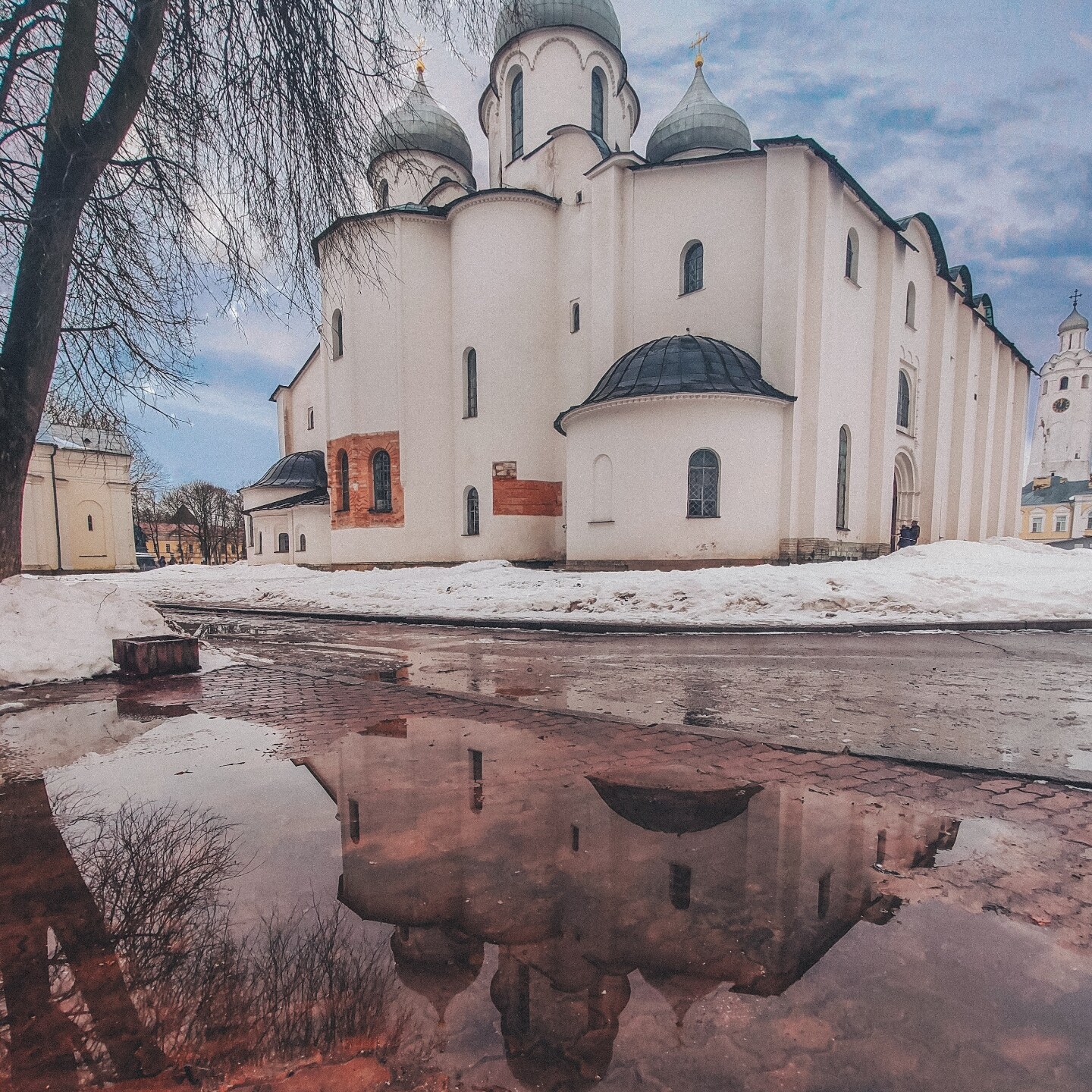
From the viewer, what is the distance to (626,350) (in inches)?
773

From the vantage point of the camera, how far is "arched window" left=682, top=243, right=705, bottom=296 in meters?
18.5

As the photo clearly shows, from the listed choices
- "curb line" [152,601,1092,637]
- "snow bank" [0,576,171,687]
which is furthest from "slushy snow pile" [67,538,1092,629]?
"snow bank" [0,576,171,687]

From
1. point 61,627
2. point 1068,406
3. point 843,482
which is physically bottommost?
point 61,627

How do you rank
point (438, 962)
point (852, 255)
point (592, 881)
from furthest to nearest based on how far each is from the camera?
point (852, 255), point (592, 881), point (438, 962)

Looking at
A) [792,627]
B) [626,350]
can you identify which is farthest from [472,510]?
[792,627]

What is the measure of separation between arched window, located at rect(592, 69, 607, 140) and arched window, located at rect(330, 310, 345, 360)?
488 inches

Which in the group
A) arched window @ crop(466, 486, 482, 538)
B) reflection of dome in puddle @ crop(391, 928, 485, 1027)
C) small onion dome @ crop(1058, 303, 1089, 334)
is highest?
small onion dome @ crop(1058, 303, 1089, 334)

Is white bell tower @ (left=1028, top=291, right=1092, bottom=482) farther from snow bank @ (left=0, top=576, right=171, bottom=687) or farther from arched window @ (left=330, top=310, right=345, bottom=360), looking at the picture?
snow bank @ (left=0, top=576, right=171, bottom=687)

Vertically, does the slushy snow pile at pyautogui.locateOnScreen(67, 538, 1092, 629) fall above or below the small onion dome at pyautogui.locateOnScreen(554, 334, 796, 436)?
below

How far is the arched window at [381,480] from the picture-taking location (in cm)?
2258

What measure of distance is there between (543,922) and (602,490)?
15222mm

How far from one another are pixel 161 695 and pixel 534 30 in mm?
26674

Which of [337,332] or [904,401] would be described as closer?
[904,401]

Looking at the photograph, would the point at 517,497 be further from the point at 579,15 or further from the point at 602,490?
the point at 579,15
